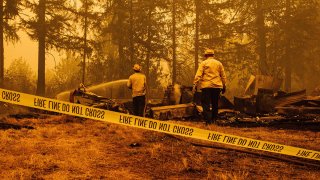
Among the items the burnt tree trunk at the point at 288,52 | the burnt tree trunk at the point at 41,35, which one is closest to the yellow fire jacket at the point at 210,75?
the burnt tree trunk at the point at 41,35

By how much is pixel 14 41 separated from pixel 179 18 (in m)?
11.8

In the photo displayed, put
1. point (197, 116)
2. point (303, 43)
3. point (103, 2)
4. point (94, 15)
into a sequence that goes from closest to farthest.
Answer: point (197, 116)
point (94, 15)
point (303, 43)
point (103, 2)

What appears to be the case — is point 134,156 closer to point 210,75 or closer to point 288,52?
point 210,75

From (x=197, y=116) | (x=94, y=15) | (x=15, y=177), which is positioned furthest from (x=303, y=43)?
(x=15, y=177)

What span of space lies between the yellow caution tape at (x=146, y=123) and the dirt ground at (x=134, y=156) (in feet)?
0.52

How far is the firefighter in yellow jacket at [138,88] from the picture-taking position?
34.1 ft

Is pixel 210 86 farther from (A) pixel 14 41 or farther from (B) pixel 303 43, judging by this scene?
(B) pixel 303 43

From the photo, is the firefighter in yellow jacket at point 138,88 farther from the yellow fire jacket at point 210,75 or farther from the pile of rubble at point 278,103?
the pile of rubble at point 278,103

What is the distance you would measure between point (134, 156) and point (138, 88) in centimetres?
499

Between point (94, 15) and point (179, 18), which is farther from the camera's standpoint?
point (179, 18)

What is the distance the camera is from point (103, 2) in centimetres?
2747

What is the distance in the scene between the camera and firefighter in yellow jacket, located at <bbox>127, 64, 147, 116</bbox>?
34.1 feet

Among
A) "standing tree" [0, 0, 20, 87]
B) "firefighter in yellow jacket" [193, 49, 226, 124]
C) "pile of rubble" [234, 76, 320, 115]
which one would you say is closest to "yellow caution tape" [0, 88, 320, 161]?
"firefighter in yellow jacket" [193, 49, 226, 124]

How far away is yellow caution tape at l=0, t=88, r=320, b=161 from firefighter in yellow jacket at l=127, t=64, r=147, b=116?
4.60m
